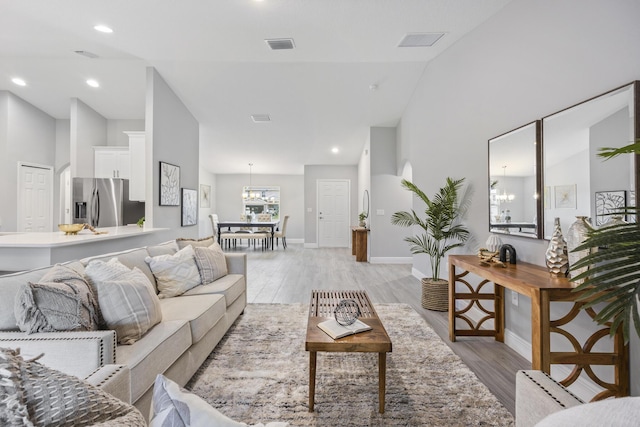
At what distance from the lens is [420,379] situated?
2094 mm

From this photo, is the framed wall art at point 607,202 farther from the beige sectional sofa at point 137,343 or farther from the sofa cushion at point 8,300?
the sofa cushion at point 8,300

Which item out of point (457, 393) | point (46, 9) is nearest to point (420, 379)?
point (457, 393)

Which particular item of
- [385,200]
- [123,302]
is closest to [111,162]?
[123,302]

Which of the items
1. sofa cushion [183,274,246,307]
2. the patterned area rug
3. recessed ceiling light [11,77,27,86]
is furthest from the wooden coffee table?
recessed ceiling light [11,77,27,86]

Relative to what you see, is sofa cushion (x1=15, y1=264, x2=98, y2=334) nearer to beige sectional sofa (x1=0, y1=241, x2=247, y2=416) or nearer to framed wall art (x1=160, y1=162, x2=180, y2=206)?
beige sectional sofa (x1=0, y1=241, x2=247, y2=416)

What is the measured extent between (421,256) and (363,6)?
3.52m

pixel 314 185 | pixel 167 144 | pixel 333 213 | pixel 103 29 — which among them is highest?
pixel 103 29

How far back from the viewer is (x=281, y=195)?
1085cm

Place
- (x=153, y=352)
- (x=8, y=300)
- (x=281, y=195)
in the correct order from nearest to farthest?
(x=8, y=300) → (x=153, y=352) → (x=281, y=195)

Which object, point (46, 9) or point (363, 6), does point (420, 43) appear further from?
point (46, 9)

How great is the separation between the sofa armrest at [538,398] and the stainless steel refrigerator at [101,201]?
5.93 meters

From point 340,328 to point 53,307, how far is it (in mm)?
1404

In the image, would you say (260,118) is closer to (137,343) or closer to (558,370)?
(137,343)

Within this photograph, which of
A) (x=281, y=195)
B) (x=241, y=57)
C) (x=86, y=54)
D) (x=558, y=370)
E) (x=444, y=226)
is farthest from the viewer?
(x=281, y=195)
